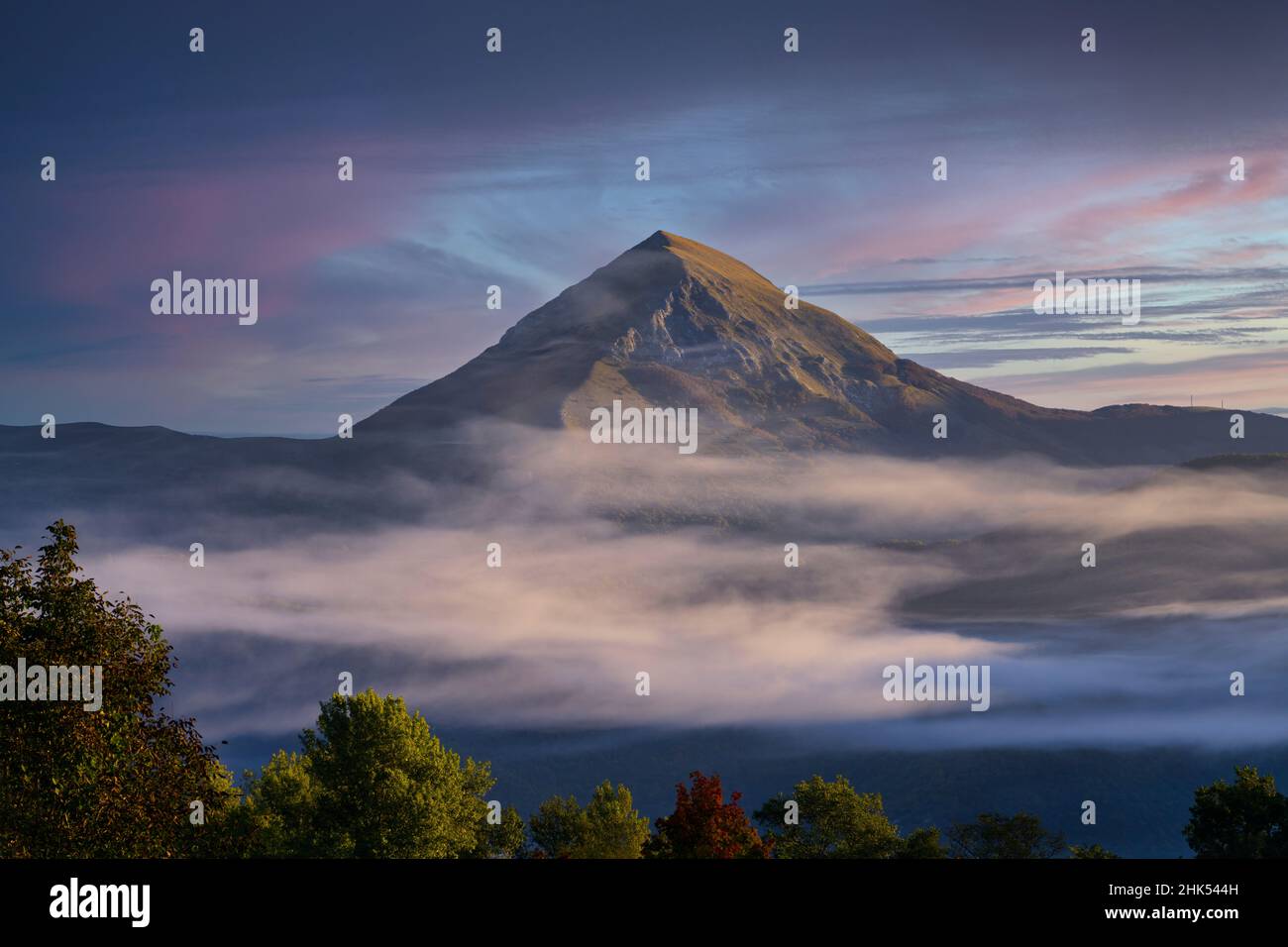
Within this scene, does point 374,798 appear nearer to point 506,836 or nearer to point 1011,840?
point 506,836

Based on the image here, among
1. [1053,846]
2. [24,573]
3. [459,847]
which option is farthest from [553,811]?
[24,573]

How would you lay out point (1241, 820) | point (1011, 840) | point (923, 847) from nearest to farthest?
point (1241, 820)
point (923, 847)
point (1011, 840)

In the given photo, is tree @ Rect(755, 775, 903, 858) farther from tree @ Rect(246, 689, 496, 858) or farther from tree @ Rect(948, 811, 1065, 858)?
tree @ Rect(948, 811, 1065, 858)

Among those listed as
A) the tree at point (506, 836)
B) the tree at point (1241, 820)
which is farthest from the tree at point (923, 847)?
the tree at point (506, 836)

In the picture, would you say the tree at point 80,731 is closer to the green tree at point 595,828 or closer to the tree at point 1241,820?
the green tree at point 595,828

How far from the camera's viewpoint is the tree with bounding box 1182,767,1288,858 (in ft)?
356

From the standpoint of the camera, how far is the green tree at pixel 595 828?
12775cm

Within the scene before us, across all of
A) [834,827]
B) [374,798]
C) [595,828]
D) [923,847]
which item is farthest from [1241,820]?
[374,798]

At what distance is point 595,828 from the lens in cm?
13138

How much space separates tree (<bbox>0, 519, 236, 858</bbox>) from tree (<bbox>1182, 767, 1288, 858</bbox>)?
292 feet

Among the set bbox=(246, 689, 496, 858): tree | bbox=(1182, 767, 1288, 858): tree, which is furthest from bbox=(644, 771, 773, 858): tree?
bbox=(1182, 767, 1288, 858): tree

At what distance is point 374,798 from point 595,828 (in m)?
39.4
